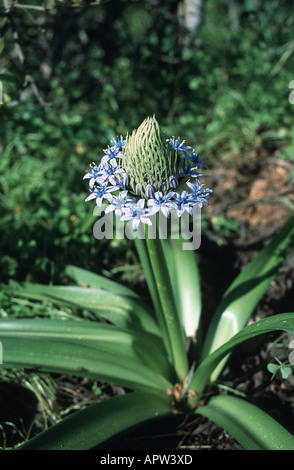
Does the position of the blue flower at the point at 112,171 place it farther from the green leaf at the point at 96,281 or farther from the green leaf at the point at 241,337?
the green leaf at the point at 96,281

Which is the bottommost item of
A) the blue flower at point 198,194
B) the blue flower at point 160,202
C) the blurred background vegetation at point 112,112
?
the blue flower at point 160,202

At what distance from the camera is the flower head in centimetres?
155

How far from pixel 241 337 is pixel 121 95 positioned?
3818mm

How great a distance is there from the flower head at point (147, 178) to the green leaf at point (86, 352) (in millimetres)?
783

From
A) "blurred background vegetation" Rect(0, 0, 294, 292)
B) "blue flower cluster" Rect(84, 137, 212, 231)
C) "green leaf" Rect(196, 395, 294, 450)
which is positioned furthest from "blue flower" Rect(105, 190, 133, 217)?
"blurred background vegetation" Rect(0, 0, 294, 292)

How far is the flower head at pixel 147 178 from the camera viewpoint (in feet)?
5.10

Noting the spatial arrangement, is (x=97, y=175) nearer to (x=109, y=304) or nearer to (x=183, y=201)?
(x=183, y=201)

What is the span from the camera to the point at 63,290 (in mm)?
2416

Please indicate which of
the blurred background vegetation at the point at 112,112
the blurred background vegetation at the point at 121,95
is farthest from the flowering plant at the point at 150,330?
the blurred background vegetation at the point at 121,95

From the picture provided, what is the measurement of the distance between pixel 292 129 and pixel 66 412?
3.16 meters
